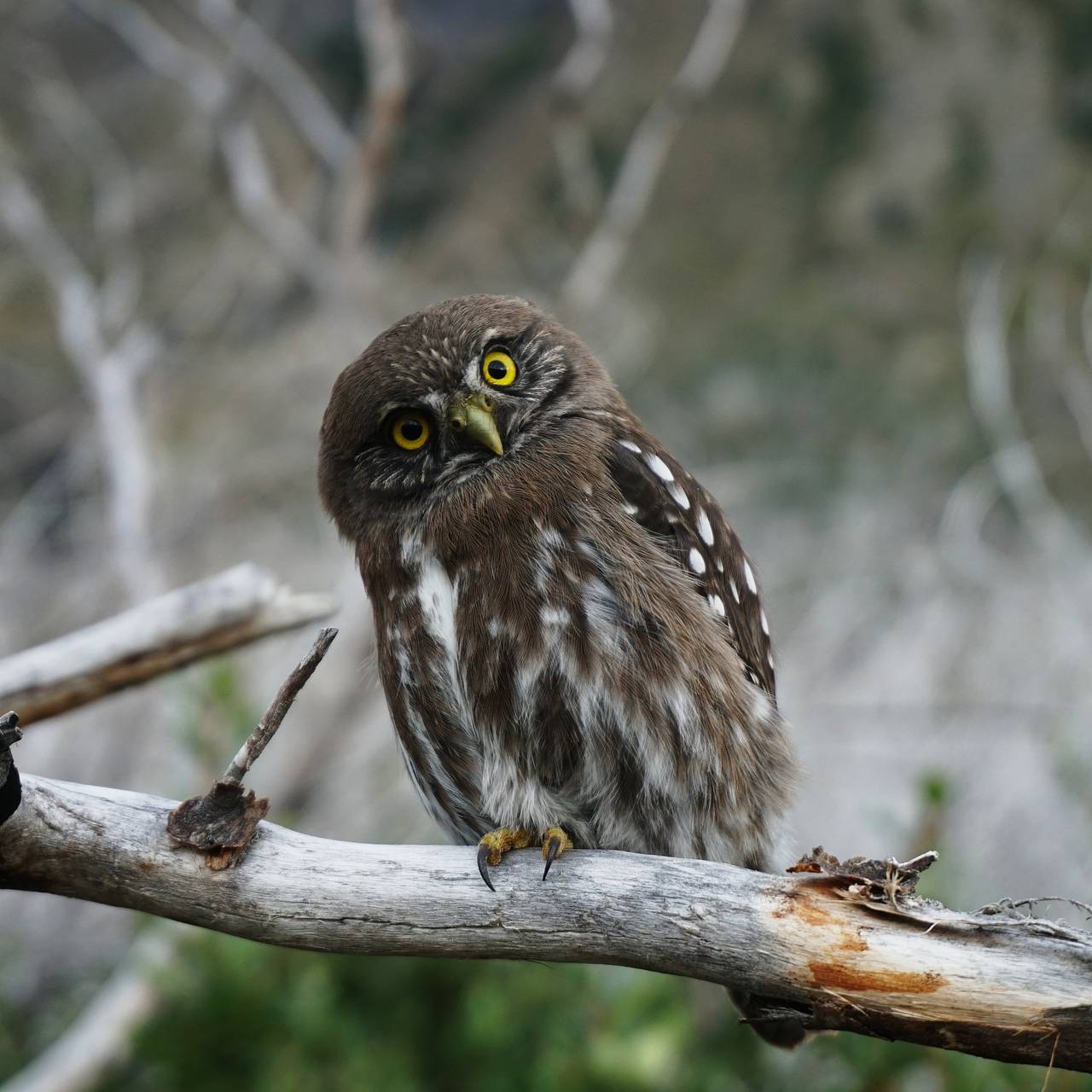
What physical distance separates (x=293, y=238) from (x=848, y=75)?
4224 mm

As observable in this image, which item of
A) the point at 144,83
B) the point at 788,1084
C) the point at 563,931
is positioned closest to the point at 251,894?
the point at 563,931

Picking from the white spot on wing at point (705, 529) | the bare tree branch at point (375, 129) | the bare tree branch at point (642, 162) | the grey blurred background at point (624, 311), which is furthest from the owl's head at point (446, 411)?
the bare tree branch at point (642, 162)

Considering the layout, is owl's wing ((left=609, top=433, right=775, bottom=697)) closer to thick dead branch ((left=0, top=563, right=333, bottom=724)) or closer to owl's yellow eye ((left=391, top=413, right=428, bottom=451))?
owl's yellow eye ((left=391, top=413, right=428, bottom=451))

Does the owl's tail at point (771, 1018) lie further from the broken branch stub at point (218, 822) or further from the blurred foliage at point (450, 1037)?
the blurred foliage at point (450, 1037)

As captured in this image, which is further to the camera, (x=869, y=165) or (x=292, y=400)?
(x=292, y=400)

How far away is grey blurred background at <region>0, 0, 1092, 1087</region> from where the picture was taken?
646cm

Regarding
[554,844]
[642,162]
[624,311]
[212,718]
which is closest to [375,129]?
[642,162]

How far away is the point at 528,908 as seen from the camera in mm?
1852

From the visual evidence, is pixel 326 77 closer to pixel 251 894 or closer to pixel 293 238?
pixel 293 238

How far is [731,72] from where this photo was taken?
27.2 feet

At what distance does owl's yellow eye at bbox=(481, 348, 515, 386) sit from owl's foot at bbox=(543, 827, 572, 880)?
0.90m

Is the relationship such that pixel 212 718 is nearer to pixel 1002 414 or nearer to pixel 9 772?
pixel 9 772

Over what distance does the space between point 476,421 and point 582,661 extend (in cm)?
53

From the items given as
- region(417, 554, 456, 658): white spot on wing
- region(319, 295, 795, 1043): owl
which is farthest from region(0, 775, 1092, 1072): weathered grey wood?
region(417, 554, 456, 658): white spot on wing
